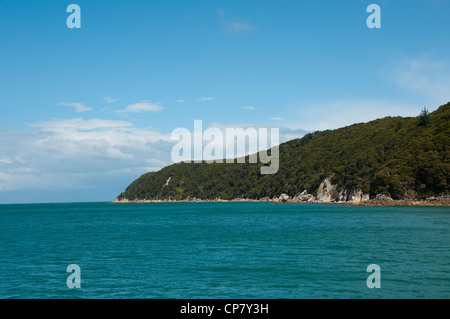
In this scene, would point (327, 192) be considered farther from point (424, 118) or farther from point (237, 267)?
point (237, 267)

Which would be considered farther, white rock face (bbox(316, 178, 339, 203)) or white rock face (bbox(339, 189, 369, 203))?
white rock face (bbox(316, 178, 339, 203))

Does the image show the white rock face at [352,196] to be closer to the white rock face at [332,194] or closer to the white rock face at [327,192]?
the white rock face at [332,194]

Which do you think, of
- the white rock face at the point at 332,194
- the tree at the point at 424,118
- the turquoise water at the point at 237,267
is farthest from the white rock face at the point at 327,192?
the turquoise water at the point at 237,267

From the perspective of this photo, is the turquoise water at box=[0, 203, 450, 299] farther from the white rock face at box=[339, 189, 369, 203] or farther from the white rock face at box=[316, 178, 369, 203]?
the white rock face at box=[316, 178, 369, 203]

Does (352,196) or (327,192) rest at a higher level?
(327,192)

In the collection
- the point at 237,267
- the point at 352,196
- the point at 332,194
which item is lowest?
the point at 237,267

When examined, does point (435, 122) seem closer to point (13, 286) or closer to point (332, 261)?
point (332, 261)

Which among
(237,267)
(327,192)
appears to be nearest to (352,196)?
(327,192)

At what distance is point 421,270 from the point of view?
27.2 m

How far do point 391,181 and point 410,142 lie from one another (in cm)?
2305

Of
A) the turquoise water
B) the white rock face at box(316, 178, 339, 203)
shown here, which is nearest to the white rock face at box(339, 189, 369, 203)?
the white rock face at box(316, 178, 339, 203)

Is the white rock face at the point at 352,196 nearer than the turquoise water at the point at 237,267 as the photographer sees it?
No

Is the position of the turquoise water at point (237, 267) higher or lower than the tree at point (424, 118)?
lower

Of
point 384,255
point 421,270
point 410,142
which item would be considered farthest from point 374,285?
point 410,142
